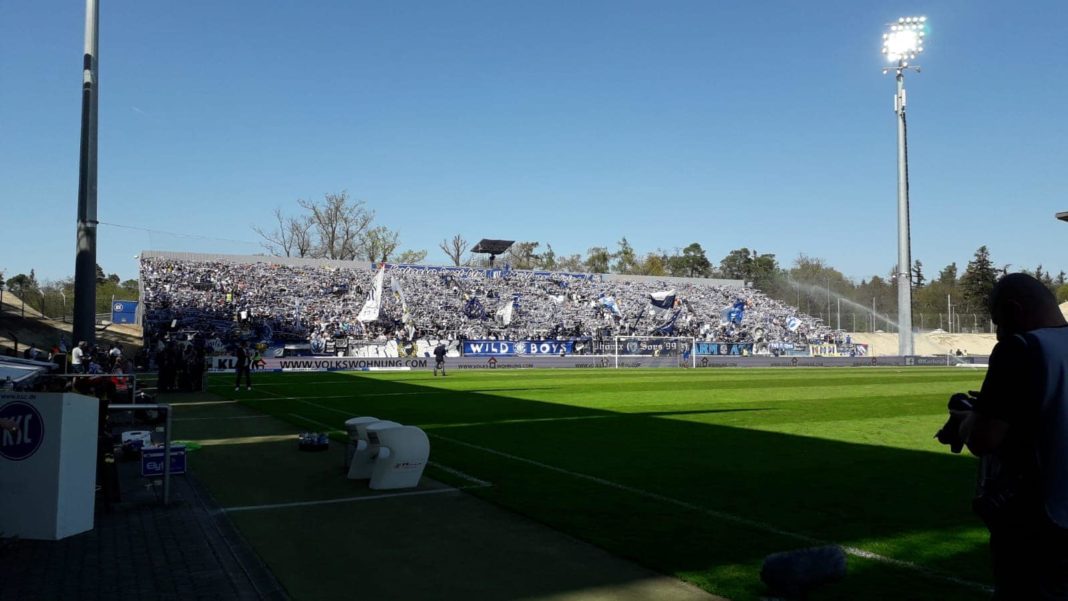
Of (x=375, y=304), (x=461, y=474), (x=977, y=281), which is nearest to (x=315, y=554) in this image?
(x=461, y=474)

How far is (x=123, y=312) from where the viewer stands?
46750 millimetres

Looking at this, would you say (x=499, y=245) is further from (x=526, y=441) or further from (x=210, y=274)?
(x=526, y=441)

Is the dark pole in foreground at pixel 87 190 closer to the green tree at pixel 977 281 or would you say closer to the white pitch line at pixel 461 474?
the white pitch line at pixel 461 474

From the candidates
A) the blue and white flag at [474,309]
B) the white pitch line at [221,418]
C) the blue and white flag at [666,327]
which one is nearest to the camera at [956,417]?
the white pitch line at [221,418]

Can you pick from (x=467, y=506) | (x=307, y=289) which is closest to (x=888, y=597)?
(x=467, y=506)

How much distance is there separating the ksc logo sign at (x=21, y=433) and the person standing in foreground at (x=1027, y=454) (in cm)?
743

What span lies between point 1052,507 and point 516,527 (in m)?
5.48

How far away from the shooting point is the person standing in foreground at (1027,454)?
Answer: 278cm

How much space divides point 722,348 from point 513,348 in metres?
16.9

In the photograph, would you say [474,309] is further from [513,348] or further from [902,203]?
[902,203]

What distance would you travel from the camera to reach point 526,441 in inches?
549

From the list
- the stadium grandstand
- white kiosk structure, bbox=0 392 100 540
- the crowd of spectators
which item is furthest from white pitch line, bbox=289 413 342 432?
the crowd of spectators

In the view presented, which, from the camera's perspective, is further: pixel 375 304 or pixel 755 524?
pixel 375 304

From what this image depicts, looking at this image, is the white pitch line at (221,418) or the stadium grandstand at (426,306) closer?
the white pitch line at (221,418)
